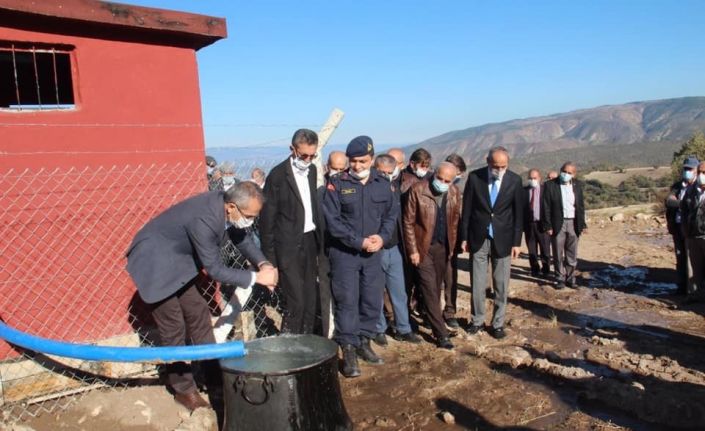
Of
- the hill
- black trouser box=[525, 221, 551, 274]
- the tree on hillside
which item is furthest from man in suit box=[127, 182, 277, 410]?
the hill

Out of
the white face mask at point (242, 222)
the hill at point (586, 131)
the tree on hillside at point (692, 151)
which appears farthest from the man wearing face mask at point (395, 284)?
the hill at point (586, 131)

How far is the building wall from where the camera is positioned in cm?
427

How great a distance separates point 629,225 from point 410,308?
9.77 m

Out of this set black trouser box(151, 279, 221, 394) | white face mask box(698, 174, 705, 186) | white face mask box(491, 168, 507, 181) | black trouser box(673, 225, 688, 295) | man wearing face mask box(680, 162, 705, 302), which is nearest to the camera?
black trouser box(151, 279, 221, 394)

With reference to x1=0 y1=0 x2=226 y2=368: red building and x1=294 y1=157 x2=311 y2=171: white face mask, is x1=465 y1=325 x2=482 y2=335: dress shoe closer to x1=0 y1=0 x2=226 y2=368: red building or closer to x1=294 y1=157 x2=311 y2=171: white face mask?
x1=294 y1=157 x2=311 y2=171: white face mask

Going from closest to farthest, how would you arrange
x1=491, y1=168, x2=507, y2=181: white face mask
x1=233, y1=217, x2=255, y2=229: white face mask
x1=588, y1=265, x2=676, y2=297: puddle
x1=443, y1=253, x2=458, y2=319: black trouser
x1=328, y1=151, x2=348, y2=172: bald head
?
x1=233, y1=217, x2=255, y2=229: white face mask → x1=491, y1=168, x2=507, y2=181: white face mask → x1=328, y1=151, x2=348, y2=172: bald head → x1=443, y1=253, x2=458, y2=319: black trouser → x1=588, y1=265, x2=676, y2=297: puddle

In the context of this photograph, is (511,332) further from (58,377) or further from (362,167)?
(58,377)

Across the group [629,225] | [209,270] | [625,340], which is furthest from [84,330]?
[629,225]

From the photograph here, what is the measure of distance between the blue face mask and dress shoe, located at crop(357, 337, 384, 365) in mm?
1670

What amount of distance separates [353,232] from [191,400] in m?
1.89

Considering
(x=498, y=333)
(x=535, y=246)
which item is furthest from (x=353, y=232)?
(x=535, y=246)

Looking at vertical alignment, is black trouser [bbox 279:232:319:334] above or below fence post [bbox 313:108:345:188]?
below

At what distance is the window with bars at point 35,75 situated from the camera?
14.8ft

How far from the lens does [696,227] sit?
22.1 feet
